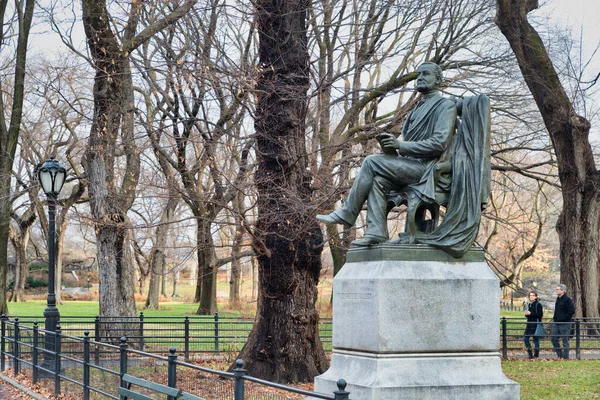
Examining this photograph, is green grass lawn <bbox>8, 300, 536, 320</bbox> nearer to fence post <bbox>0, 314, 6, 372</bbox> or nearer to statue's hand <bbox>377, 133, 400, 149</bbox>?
fence post <bbox>0, 314, 6, 372</bbox>

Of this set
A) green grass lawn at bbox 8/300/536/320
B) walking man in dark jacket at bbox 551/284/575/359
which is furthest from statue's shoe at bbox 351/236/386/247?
green grass lawn at bbox 8/300/536/320

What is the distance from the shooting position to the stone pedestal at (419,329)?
9078 millimetres

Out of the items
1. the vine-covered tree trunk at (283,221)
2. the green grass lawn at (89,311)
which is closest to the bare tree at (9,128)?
the green grass lawn at (89,311)

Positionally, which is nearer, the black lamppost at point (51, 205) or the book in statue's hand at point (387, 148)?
the book in statue's hand at point (387, 148)

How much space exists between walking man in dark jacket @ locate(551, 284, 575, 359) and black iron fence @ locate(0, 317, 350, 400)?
37.6 feet

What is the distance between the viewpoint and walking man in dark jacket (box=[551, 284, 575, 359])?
2330 cm

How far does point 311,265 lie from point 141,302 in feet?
133

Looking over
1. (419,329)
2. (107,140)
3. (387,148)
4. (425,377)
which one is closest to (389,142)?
(387,148)

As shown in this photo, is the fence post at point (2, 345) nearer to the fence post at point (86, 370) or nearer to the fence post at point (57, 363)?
the fence post at point (57, 363)

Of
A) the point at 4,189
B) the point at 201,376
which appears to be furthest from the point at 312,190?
the point at 4,189

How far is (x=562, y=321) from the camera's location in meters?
24.3

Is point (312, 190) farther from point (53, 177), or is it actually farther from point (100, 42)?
point (100, 42)

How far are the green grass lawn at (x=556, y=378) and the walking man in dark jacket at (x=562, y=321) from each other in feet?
3.85

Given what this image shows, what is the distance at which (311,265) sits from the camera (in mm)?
17297
